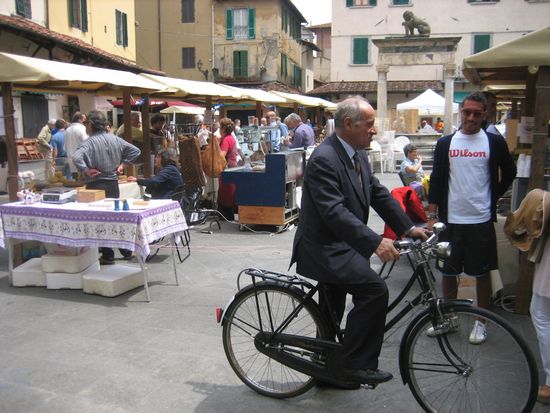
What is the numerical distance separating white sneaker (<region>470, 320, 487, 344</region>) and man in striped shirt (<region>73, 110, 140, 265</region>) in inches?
182

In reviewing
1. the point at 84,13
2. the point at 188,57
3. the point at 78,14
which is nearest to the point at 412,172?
the point at 78,14

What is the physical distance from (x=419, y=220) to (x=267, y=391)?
126 inches

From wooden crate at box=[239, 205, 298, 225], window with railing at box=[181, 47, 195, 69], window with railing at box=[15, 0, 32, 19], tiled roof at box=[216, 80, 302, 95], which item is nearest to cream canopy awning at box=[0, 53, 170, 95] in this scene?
wooden crate at box=[239, 205, 298, 225]

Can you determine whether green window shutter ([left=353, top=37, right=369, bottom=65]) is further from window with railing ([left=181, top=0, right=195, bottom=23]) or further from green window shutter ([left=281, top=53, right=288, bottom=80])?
window with railing ([left=181, top=0, right=195, bottom=23])

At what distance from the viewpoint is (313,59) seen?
5353 centimetres

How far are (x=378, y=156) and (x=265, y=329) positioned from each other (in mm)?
15988

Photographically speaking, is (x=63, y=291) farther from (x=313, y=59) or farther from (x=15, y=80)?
(x=313, y=59)

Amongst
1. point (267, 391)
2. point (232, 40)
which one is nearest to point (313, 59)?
point (232, 40)

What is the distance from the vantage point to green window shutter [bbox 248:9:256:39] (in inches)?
1495

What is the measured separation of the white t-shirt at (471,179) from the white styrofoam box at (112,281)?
324 cm

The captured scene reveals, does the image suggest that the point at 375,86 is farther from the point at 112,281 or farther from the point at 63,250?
the point at 112,281

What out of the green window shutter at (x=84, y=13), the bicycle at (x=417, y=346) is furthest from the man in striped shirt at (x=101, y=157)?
the green window shutter at (x=84, y=13)

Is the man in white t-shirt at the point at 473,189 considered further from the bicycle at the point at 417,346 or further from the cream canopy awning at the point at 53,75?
the cream canopy awning at the point at 53,75

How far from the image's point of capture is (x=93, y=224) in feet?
17.8
